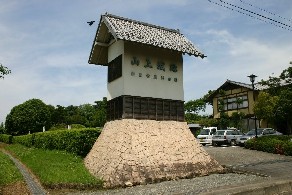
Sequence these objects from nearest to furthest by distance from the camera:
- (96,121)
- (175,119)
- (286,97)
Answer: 1. (175,119)
2. (286,97)
3. (96,121)

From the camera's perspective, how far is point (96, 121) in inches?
2188

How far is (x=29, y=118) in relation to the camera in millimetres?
37938

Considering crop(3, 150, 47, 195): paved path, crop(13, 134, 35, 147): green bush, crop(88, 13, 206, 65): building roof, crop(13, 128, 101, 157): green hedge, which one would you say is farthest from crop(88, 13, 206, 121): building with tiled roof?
crop(13, 134, 35, 147): green bush

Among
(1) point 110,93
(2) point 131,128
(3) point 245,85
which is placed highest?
(3) point 245,85

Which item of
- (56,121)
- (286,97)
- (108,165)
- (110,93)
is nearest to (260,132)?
(286,97)

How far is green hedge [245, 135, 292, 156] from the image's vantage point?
81.0ft

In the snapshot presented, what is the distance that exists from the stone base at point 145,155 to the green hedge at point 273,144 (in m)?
9.52

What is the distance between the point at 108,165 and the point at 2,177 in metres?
5.32

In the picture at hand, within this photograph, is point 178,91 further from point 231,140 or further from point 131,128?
point 231,140

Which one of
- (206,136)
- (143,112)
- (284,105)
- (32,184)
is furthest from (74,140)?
(284,105)

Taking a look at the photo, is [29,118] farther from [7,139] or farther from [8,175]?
[8,175]

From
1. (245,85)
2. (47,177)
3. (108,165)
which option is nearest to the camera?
(47,177)

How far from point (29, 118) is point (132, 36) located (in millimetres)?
24931

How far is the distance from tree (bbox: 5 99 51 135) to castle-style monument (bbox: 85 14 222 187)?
67.1 feet
